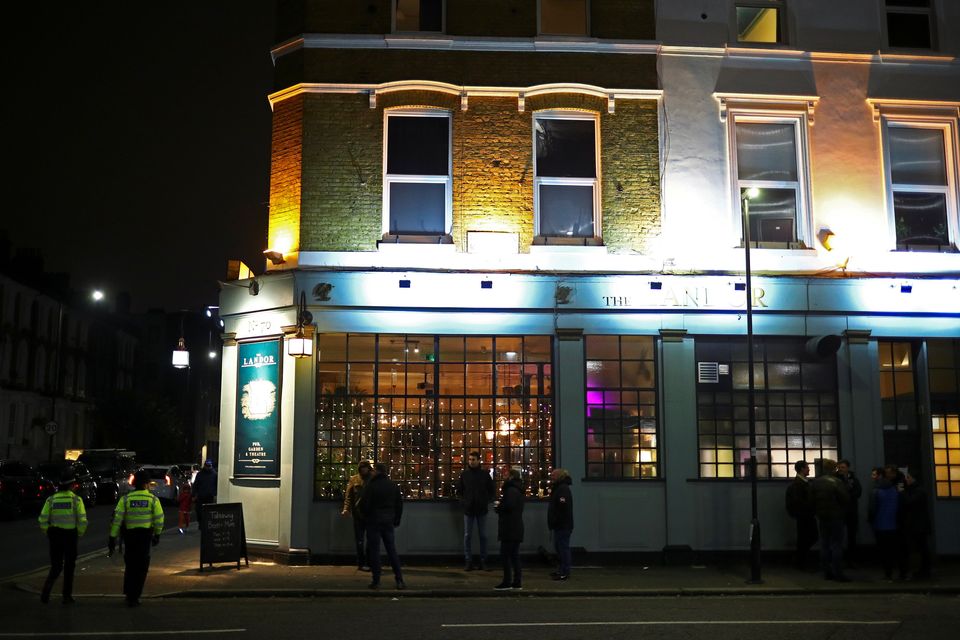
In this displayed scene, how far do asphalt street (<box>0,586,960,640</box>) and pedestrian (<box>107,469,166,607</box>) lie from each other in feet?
1.09

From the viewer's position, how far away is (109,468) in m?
37.2

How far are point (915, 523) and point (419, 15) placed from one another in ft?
40.1

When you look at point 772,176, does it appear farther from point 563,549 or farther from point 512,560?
point 512,560

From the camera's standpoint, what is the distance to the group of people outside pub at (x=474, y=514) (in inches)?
564

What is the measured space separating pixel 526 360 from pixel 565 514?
128 inches


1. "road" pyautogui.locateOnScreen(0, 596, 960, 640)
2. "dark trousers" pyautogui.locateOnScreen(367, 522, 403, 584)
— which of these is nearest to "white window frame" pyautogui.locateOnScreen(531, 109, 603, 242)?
"dark trousers" pyautogui.locateOnScreen(367, 522, 403, 584)

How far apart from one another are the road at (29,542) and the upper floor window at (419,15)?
11.8 meters

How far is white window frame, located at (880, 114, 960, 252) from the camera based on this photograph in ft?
60.4

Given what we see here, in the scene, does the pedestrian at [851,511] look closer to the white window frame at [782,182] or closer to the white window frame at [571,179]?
the white window frame at [782,182]

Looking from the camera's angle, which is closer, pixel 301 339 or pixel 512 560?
pixel 512 560

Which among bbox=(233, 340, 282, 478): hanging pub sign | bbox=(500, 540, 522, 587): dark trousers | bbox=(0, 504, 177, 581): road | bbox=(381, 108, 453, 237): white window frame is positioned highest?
bbox=(381, 108, 453, 237): white window frame

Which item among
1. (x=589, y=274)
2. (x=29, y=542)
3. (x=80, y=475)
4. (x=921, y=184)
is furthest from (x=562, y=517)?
(x=80, y=475)

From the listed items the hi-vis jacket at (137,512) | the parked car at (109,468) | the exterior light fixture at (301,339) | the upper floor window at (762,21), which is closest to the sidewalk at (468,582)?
the hi-vis jacket at (137,512)

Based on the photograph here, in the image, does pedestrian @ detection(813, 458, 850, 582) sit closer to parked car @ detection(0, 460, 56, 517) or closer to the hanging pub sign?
the hanging pub sign
